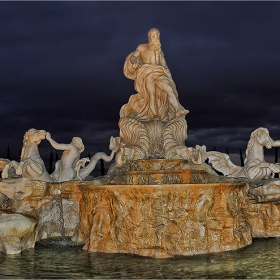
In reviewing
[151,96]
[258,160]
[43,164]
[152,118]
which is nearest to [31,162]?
[43,164]

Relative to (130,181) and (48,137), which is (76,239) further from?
(48,137)

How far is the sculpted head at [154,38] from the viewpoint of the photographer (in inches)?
504

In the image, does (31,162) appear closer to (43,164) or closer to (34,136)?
(43,164)

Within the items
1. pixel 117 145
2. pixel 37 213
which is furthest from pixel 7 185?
pixel 117 145

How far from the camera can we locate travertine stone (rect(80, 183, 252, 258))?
8375 millimetres

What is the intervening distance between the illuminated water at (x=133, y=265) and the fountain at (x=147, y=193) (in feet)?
1.32

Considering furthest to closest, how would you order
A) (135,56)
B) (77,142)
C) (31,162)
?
(135,56) < (77,142) < (31,162)

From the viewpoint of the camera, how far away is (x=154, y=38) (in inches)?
505

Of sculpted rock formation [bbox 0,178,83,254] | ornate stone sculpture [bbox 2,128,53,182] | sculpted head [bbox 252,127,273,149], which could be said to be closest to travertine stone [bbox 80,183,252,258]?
sculpted rock formation [bbox 0,178,83,254]

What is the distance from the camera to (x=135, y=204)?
8.51m

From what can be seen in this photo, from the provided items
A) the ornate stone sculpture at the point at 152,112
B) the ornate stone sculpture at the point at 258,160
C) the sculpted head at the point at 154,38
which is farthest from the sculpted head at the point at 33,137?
the ornate stone sculpture at the point at 258,160

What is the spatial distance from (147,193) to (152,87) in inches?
192

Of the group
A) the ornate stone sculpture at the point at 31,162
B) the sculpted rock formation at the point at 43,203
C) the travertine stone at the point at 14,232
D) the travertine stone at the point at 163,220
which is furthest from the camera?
the ornate stone sculpture at the point at 31,162

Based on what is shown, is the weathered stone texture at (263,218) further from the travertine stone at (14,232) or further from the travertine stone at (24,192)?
the travertine stone at (14,232)
